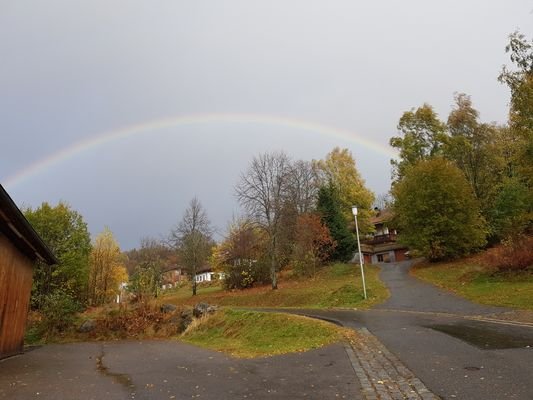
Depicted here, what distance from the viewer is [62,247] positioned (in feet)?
109

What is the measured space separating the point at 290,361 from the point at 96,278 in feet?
113

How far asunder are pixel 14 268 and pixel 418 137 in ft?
159

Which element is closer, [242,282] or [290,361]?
[290,361]

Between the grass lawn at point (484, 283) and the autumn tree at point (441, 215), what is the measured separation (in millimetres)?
2067

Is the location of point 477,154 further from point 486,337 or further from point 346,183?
Answer: point 486,337

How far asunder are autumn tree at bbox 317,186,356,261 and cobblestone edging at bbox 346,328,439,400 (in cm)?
3719

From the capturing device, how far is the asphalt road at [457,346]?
25.2 feet

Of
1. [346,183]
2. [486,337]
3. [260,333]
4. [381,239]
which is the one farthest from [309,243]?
[486,337]

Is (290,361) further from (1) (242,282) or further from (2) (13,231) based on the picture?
(1) (242,282)

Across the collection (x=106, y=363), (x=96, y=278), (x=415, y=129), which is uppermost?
(x=415, y=129)

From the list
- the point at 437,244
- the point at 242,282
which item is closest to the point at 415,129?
the point at 437,244

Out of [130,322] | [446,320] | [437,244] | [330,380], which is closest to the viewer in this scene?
[330,380]

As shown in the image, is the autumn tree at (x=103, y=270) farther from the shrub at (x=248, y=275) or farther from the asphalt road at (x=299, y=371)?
the asphalt road at (x=299, y=371)

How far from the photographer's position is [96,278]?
41.1m
